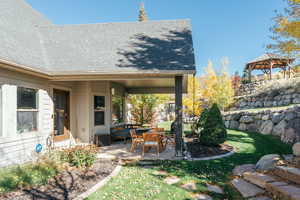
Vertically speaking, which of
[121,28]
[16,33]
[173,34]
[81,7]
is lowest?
[16,33]

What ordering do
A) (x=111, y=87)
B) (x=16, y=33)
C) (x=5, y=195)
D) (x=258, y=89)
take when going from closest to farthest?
(x=5, y=195) < (x=16, y=33) < (x=111, y=87) < (x=258, y=89)

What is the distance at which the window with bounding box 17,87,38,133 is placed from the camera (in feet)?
17.8

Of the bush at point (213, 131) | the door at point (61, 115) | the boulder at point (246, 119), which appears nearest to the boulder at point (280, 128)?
the boulder at point (246, 119)

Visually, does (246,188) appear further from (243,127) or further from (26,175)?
(243,127)

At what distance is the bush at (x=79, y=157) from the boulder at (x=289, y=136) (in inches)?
309

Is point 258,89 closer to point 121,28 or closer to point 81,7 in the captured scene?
point 121,28

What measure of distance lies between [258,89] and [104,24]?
14076 mm

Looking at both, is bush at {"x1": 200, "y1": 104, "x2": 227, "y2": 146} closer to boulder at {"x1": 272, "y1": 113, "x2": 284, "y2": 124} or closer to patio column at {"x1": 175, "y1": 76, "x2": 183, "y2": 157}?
patio column at {"x1": 175, "y1": 76, "x2": 183, "y2": 157}

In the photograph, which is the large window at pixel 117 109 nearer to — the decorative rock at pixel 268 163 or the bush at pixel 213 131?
the bush at pixel 213 131

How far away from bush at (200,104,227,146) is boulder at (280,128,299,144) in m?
2.90

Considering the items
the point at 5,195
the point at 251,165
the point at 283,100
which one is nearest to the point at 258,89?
the point at 283,100

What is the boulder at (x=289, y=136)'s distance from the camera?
25.0ft

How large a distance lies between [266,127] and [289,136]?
256 cm

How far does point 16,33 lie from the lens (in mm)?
6055
